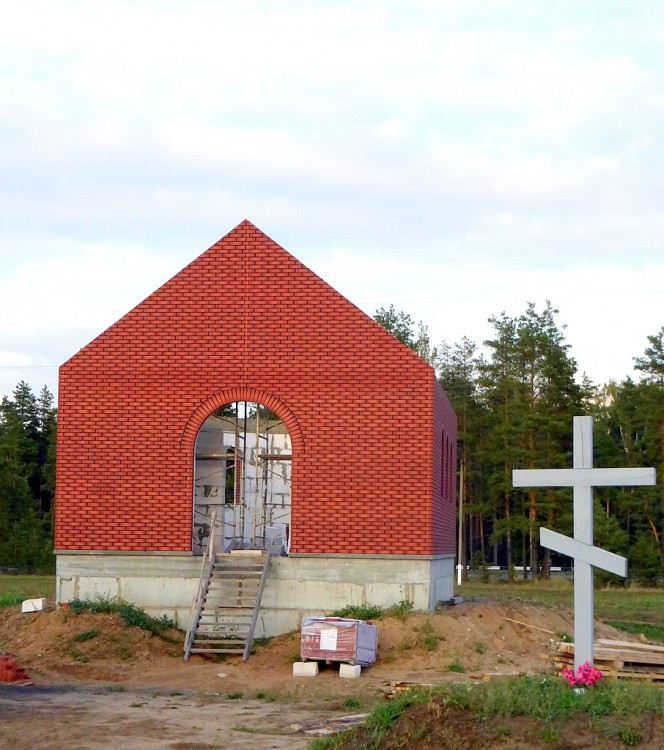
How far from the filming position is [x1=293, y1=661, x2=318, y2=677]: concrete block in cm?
1827

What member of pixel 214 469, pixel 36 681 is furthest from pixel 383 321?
pixel 36 681

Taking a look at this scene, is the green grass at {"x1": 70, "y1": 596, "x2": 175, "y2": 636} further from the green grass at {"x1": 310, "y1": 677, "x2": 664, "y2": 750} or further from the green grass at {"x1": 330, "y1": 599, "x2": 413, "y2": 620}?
the green grass at {"x1": 310, "y1": 677, "x2": 664, "y2": 750}

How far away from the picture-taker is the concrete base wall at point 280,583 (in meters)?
20.6

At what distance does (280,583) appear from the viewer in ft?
68.1

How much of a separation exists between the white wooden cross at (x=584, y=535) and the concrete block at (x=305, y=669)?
7131mm

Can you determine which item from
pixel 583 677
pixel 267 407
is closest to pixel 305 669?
pixel 267 407

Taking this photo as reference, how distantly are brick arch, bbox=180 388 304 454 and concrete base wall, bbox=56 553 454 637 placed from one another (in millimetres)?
2085

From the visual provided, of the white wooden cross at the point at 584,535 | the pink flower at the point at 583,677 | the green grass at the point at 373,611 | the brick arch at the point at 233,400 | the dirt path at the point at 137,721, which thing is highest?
the brick arch at the point at 233,400

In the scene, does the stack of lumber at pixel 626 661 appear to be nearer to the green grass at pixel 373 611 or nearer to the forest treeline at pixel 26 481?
the green grass at pixel 373 611

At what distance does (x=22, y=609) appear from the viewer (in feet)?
71.3

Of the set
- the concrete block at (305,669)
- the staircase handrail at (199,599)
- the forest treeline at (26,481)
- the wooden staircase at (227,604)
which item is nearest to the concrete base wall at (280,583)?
the staircase handrail at (199,599)

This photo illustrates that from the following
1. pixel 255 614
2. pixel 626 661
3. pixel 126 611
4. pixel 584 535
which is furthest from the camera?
pixel 126 611

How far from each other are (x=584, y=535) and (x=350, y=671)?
23.5 feet

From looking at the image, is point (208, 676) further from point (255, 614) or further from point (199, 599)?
point (199, 599)
